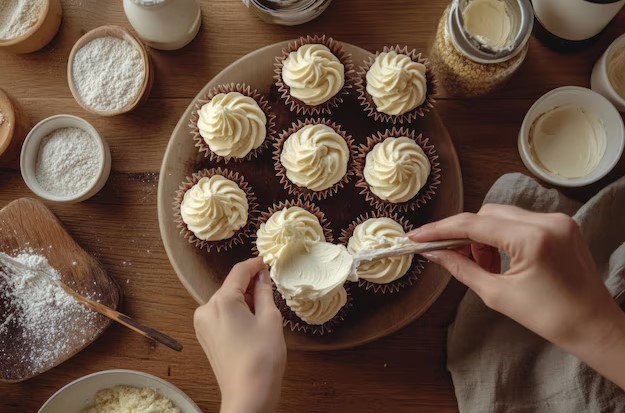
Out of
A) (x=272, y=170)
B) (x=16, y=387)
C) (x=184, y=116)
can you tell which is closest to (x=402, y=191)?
(x=272, y=170)

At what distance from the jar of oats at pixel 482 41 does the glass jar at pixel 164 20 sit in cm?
71

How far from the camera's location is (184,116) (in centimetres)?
175

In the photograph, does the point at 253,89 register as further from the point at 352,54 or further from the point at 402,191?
the point at 402,191

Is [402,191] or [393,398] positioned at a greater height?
[402,191]

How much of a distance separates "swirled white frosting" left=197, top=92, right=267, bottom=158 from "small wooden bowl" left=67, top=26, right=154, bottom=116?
21cm

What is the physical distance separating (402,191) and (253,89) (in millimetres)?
526

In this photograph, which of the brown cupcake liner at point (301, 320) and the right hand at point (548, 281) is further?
the brown cupcake liner at point (301, 320)

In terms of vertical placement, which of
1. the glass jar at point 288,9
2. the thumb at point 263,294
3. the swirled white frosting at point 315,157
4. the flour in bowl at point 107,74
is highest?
the glass jar at point 288,9

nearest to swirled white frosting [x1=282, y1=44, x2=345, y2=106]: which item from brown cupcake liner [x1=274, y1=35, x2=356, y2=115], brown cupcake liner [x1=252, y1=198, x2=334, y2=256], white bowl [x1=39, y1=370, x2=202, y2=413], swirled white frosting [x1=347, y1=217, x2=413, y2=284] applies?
brown cupcake liner [x1=274, y1=35, x2=356, y2=115]

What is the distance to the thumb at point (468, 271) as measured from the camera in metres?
1.29

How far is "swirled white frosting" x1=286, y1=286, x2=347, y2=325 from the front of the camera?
1.58m

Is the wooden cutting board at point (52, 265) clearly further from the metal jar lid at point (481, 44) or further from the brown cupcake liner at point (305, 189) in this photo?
the metal jar lid at point (481, 44)

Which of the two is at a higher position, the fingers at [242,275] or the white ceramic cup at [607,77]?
the white ceramic cup at [607,77]

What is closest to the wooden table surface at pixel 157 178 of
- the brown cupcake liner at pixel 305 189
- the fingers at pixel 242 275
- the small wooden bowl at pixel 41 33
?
the small wooden bowl at pixel 41 33
